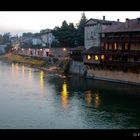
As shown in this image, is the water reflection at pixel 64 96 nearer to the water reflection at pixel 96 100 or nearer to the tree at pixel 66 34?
the water reflection at pixel 96 100

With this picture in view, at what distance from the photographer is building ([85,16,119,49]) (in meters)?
60.4

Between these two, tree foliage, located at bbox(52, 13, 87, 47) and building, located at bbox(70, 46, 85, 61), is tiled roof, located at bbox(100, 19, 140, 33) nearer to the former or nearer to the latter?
building, located at bbox(70, 46, 85, 61)

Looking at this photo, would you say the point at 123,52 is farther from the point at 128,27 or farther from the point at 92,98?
the point at 92,98

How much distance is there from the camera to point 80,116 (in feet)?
88.1

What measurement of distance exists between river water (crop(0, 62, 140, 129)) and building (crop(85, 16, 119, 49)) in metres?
15.0

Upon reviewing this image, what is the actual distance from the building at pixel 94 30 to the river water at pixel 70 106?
49.4 feet

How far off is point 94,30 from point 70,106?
107ft

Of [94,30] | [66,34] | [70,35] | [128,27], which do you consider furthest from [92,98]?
[66,34]

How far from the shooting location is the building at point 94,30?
2378 inches

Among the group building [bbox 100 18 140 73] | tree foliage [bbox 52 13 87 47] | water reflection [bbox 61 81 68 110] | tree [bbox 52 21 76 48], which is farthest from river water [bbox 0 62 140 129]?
tree [bbox 52 21 76 48]

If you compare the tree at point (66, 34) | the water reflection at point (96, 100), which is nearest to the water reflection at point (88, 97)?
the water reflection at point (96, 100)

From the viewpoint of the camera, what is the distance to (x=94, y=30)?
6162cm
